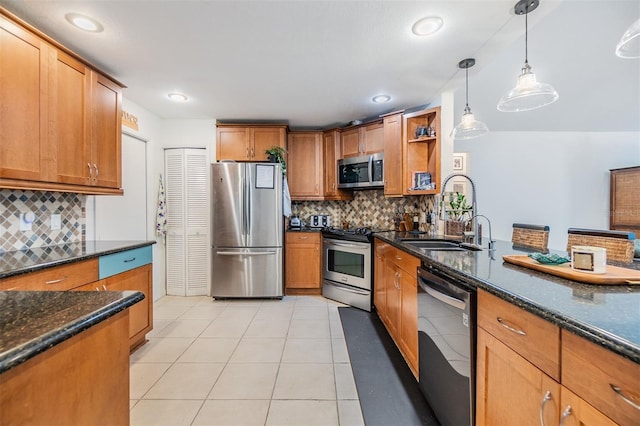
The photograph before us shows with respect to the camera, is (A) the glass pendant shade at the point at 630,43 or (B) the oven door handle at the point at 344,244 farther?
(B) the oven door handle at the point at 344,244

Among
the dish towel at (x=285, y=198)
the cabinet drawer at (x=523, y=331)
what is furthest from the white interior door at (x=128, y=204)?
the cabinet drawer at (x=523, y=331)

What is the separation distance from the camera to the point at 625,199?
4.43m

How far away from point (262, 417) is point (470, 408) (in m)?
1.10

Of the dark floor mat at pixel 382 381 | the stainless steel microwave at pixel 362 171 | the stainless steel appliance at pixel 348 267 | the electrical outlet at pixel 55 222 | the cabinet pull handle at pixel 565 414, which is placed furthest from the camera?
the stainless steel microwave at pixel 362 171

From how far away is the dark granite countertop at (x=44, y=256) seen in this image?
1.37m

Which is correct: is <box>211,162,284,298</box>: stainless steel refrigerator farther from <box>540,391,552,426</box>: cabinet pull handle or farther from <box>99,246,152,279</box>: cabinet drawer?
<box>540,391,552,426</box>: cabinet pull handle

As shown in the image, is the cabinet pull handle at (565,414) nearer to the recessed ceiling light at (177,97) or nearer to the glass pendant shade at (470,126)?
the glass pendant shade at (470,126)

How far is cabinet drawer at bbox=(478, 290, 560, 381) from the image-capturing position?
752mm

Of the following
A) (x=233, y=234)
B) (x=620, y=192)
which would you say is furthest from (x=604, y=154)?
(x=233, y=234)

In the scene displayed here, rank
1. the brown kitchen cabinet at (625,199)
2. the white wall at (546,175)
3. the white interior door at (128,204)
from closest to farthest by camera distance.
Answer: the white interior door at (128,204) → the brown kitchen cabinet at (625,199) → the white wall at (546,175)

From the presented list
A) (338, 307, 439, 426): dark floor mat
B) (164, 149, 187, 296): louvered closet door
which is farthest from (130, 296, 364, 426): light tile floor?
(164, 149, 187, 296): louvered closet door

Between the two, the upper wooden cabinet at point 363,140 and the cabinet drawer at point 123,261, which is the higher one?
the upper wooden cabinet at point 363,140

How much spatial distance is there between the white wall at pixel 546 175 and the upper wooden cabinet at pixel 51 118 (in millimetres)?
4979

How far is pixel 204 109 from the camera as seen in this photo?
3.25 metres
